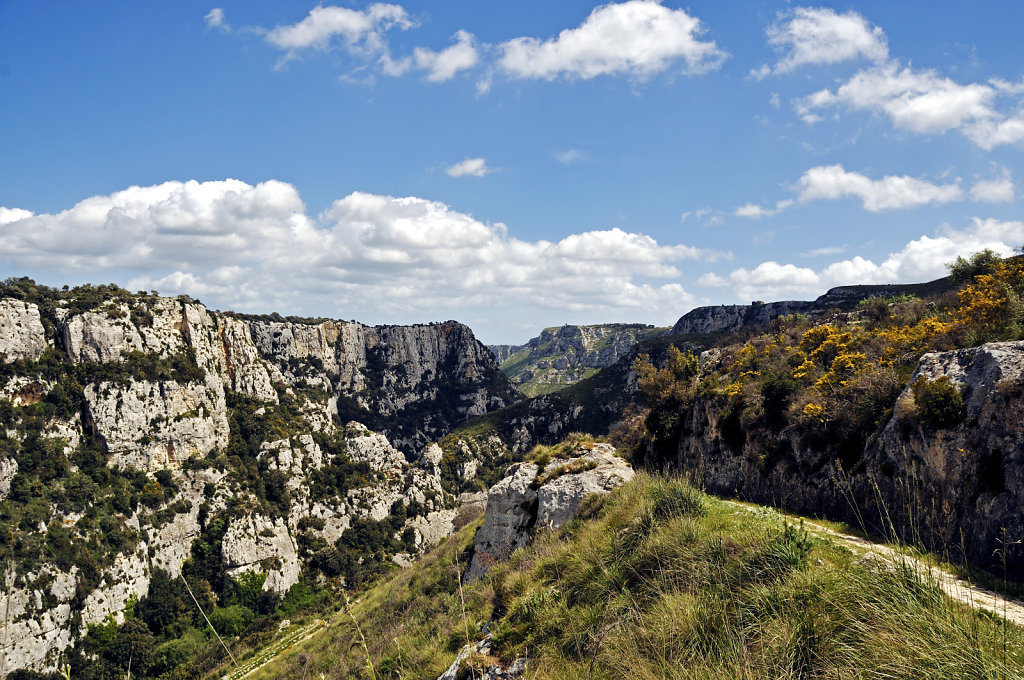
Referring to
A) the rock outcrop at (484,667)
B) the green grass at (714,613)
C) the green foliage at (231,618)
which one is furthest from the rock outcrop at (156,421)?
the rock outcrop at (484,667)

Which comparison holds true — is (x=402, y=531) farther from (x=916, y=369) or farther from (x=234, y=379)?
(x=916, y=369)

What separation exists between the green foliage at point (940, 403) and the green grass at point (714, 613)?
7378 mm

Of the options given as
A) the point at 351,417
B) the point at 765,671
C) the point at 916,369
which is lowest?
the point at 351,417

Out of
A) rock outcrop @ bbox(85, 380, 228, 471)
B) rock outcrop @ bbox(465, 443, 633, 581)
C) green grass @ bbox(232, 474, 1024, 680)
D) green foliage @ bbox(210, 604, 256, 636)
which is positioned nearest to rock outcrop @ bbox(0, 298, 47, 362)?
rock outcrop @ bbox(85, 380, 228, 471)

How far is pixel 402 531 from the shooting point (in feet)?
317

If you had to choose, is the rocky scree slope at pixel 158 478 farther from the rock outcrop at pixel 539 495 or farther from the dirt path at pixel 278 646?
the rock outcrop at pixel 539 495

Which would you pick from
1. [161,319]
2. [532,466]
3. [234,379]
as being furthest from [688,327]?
[532,466]

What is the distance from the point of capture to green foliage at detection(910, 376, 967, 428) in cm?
1221

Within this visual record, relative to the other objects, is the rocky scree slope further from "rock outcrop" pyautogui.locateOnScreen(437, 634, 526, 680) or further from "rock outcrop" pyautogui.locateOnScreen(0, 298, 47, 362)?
"rock outcrop" pyautogui.locateOnScreen(437, 634, 526, 680)

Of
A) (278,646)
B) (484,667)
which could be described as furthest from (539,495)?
(278,646)

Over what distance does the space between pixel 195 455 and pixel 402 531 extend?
40.2 metres

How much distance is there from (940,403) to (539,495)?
1388 centimetres

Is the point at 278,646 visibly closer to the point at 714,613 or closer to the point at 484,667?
the point at 484,667

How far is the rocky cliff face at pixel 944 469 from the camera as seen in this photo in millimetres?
10359
